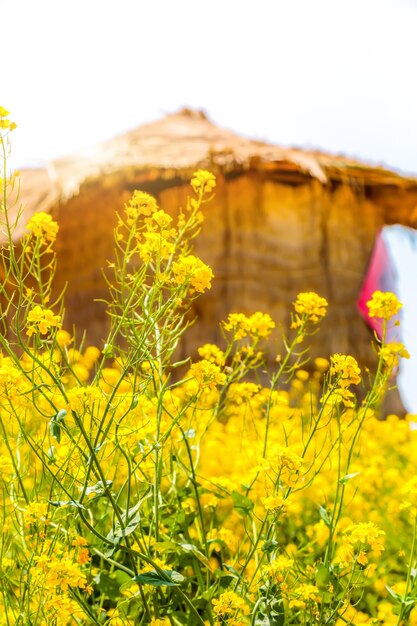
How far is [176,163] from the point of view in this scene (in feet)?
17.9

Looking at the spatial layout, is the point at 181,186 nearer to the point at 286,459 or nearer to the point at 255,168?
the point at 255,168

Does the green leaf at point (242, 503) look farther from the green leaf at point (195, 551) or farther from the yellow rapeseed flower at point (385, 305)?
the yellow rapeseed flower at point (385, 305)

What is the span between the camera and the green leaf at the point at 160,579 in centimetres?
136

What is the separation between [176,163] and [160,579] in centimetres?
428

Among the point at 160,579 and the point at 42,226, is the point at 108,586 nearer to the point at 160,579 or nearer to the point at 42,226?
the point at 160,579

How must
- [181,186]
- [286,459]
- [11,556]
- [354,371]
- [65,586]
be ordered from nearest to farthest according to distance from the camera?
[65,586], [286,459], [354,371], [11,556], [181,186]

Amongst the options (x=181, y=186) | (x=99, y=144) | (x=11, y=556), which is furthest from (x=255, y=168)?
(x=11, y=556)

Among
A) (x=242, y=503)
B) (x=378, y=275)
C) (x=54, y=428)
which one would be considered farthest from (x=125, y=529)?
(x=378, y=275)

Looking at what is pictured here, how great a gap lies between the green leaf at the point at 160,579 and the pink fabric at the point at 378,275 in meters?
5.01

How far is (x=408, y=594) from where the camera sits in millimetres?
1623

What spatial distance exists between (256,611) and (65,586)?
0.36 metres

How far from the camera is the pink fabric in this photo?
6.42 m

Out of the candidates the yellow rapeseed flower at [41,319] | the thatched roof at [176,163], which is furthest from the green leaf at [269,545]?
the thatched roof at [176,163]

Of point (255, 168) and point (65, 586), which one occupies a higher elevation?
point (255, 168)
